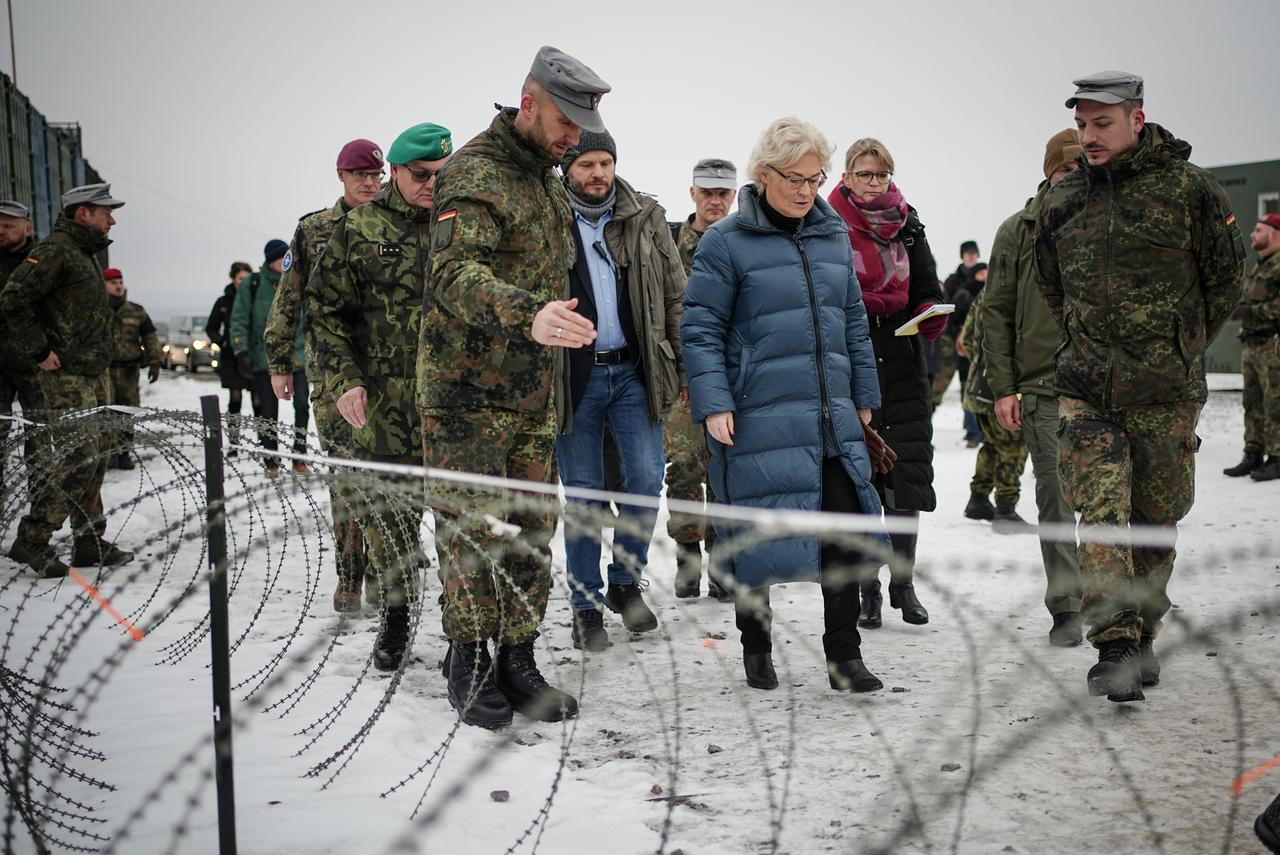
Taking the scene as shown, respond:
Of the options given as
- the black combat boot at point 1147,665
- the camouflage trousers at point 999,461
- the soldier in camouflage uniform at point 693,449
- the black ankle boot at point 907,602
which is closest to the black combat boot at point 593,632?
the soldier in camouflage uniform at point 693,449

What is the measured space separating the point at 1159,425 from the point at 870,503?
3.37 feet

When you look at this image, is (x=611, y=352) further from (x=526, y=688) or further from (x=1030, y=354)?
(x=1030, y=354)

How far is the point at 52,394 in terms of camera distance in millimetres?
6234

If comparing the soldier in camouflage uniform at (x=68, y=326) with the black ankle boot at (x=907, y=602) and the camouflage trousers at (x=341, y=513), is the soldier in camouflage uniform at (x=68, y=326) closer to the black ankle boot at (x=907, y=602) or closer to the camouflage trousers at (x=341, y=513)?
the camouflage trousers at (x=341, y=513)

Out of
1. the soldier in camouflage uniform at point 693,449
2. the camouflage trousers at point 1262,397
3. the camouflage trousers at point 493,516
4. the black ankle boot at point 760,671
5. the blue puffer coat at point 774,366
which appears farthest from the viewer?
the camouflage trousers at point 1262,397

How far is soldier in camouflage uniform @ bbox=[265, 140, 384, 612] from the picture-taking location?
4789 mm

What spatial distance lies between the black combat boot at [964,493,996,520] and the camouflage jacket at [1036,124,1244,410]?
12.1ft

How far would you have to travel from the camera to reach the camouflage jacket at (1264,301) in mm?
8508

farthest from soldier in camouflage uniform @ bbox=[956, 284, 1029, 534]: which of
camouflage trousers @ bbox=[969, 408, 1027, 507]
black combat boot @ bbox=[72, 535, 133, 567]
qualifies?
black combat boot @ bbox=[72, 535, 133, 567]

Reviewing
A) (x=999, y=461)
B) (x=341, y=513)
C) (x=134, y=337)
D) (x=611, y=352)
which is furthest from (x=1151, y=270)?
(x=134, y=337)

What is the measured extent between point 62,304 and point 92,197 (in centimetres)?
64

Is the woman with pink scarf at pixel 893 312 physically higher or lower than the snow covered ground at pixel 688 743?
higher

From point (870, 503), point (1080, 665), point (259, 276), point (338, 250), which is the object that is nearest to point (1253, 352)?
point (1080, 665)

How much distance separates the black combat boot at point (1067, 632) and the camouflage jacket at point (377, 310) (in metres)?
2.75
